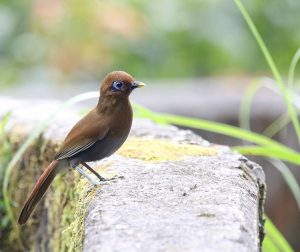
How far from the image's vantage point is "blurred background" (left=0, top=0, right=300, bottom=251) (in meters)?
7.03

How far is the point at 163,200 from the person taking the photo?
2.25 m

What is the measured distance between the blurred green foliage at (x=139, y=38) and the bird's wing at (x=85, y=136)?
4240mm

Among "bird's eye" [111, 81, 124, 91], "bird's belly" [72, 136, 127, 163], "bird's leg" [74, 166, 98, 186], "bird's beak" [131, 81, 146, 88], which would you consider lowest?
"bird's leg" [74, 166, 98, 186]

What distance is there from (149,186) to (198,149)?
0.55m

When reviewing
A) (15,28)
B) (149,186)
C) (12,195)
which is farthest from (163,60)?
(149,186)

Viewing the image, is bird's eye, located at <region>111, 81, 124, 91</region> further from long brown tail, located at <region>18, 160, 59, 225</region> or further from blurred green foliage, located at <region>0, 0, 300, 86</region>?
blurred green foliage, located at <region>0, 0, 300, 86</region>

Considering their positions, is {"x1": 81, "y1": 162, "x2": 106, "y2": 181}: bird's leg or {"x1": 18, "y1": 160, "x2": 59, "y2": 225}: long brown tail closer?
{"x1": 81, "y1": 162, "x2": 106, "y2": 181}: bird's leg

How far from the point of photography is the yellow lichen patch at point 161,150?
2.84m

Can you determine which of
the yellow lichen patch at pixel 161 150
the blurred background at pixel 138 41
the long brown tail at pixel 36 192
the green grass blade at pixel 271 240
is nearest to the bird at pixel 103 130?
the long brown tail at pixel 36 192

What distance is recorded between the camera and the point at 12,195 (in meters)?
3.61

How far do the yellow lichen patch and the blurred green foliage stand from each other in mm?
3982

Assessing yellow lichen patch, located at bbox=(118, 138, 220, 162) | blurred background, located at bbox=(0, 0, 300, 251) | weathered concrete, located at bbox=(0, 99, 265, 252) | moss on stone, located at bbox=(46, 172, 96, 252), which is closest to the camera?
weathered concrete, located at bbox=(0, 99, 265, 252)

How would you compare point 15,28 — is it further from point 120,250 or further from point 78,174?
point 120,250

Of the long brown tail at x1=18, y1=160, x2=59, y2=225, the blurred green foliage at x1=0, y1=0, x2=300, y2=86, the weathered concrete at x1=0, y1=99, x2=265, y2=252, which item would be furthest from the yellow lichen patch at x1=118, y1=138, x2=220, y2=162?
the blurred green foliage at x1=0, y1=0, x2=300, y2=86
